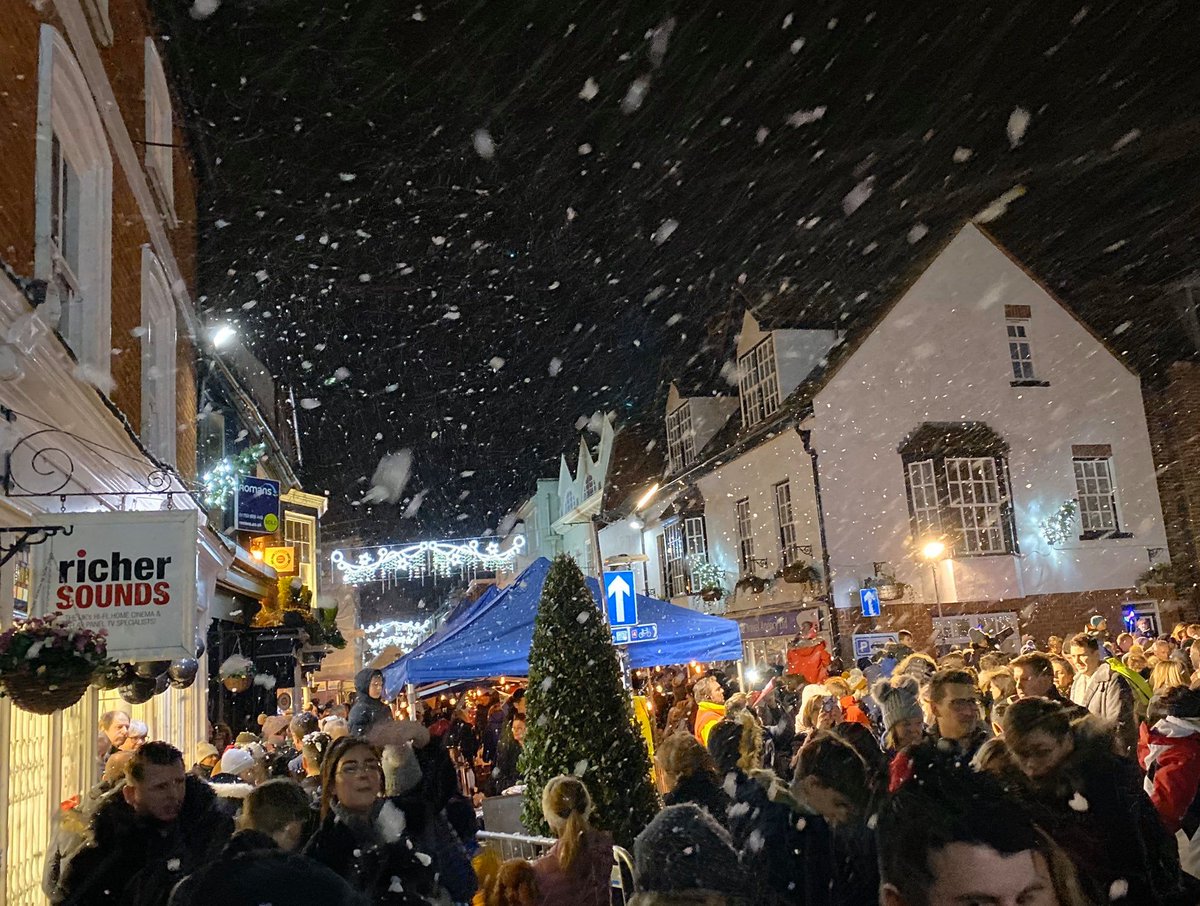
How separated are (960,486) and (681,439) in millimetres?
Result: 9952

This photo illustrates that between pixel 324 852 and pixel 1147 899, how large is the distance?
3.10 metres

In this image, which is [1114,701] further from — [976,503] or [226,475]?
[976,503]

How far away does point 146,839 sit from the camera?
4.19 metres

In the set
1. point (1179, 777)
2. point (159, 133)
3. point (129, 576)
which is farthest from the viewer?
point (159, 133)

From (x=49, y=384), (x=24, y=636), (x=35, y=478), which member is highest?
(x=49, y=384)

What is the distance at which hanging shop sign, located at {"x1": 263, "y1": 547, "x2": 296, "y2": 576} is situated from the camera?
814 inches

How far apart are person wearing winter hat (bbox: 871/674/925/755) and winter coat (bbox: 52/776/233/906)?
3921 millimetres

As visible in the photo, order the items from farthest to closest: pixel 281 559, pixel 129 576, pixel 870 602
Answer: pixel 281 559, pixel 870 602, pixel 129 576

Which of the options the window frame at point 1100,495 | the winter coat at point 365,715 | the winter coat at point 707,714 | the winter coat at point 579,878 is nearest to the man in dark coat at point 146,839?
the winter coat at point 579,878

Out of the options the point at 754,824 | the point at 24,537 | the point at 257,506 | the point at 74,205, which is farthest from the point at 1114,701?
the point at 257,506

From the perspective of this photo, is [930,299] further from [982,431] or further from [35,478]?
[35,478]

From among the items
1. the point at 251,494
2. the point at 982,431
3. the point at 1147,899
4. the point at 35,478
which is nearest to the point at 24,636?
the point at 35,478

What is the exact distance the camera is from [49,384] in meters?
6.33

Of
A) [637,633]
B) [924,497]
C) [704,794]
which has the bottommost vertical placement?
[704,794]
